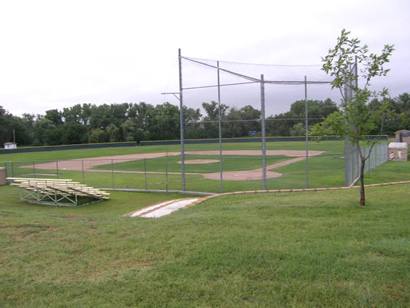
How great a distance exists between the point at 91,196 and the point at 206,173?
9552 millimetres

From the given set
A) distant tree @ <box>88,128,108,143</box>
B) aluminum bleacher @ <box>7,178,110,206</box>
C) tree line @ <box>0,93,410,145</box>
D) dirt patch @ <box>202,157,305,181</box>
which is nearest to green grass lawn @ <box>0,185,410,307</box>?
aluminum bleacher @ <box>7,178,110,206</box>

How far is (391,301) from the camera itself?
12.3 ft

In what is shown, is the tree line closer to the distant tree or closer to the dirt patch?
the distant tree

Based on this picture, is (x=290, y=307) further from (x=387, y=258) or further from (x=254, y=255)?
(x=387, y=258)

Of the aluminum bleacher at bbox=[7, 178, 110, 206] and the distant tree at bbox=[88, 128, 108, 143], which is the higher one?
the distant tree at bbox=[88, 128, 108, 143]

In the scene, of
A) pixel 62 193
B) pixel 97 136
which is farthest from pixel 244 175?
pixel 97 136

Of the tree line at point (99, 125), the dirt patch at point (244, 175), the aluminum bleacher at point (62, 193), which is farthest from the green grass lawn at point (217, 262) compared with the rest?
the tree line at point (99, 125)

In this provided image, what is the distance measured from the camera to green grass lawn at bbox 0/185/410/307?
A: 399cm

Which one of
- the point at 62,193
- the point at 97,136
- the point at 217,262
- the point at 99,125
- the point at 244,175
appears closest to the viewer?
the point at 217,262

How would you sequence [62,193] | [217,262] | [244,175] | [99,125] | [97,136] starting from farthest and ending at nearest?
[99,125] → [97,136] → [244,175] → [62,193] → [217,262]

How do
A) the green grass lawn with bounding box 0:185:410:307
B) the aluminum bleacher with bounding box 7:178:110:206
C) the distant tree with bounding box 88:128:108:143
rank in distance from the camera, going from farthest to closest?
the distant tree with bounding box 88:128:108:143
the aluminum bleacher with bounding box 7:178:110:206
the green grass lawn with bounding box 0:185:410:307

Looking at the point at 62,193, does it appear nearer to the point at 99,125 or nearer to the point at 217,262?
the point at 217,262

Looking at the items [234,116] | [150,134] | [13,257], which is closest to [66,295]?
[13,257]

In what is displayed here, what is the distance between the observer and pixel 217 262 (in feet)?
16.0
